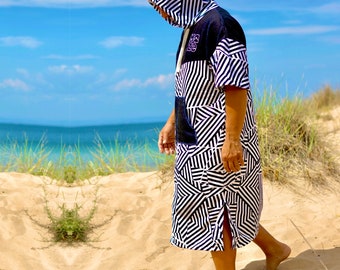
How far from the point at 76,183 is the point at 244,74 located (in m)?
3.21

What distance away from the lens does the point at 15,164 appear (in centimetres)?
664

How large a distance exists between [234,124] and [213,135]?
15 centimetres

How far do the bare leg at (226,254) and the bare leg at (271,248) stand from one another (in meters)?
0.60

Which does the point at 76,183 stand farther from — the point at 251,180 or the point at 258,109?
the point at 251,180

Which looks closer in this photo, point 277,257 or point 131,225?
point 277,257

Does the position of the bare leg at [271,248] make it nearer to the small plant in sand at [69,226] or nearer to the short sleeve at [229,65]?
the short sleeve at [229,65]

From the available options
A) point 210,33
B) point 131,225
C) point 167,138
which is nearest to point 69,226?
point 131,225

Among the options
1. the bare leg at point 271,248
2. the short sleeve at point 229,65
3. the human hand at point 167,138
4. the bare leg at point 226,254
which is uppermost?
the short sleeve at point 229,65

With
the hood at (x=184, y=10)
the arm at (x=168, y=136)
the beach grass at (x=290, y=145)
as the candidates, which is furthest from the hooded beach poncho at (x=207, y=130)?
the beach grass at (x=290, y=145)

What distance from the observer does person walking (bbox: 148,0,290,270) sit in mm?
2984

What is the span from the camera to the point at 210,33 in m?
3.02

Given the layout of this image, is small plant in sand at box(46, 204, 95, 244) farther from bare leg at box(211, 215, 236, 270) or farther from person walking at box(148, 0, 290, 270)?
bare leg at box(211, 215, 236, 270)

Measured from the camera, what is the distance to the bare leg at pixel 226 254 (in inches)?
124

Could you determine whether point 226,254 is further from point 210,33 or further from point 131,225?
point 131,225
